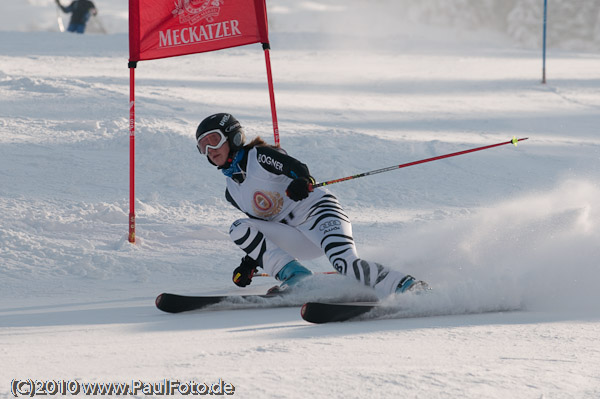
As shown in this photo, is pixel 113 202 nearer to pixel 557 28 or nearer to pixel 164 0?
pixel 164 0

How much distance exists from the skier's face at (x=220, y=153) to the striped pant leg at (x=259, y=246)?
38cm

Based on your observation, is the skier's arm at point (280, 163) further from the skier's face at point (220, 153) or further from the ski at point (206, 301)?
the ski at point (206, 301)

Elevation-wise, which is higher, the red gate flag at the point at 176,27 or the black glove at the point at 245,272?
the red gate flag at the point at 176,27

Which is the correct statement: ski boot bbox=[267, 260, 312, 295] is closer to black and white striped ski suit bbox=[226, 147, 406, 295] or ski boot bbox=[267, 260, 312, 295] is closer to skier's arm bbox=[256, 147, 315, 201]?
black and white striped ski suit bbox=[226, 147, 406, 295]

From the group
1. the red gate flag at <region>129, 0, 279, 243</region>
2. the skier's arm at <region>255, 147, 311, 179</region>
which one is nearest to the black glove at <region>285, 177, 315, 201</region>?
the skier's arm at <region>255, 147, 311, 179</region>

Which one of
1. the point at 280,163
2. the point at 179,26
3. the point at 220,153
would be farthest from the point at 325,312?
the point at 179,26

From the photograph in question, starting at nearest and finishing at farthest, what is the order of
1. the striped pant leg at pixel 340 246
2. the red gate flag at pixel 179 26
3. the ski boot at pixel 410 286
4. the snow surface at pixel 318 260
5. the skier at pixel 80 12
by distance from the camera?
the snow surface at pixel 318 260, the ski boot at pixel 410 286, the striped pant leg at pixel 340 246, the red gate flag at pixel 179 26, the skier at pixel 80 12

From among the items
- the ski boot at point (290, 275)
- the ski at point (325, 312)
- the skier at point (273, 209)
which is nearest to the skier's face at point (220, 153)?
the skier at point (273, 209)

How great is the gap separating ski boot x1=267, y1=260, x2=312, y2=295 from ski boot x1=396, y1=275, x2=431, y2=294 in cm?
62

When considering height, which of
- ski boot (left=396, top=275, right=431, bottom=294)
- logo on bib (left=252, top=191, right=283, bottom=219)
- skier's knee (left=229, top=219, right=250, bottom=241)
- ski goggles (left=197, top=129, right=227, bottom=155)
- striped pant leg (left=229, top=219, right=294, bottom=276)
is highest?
ski goggles (left=197, top=129, right=227, bottom=155)

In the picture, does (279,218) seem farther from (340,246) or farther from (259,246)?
(340,246)

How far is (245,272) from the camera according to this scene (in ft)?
14.8

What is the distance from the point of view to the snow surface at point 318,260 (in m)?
2.64

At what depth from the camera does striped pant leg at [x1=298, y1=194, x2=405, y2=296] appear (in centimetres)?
407
